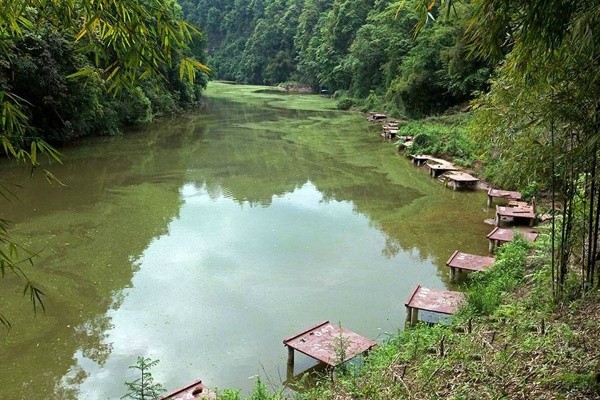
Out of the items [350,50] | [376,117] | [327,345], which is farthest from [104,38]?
[350,50]

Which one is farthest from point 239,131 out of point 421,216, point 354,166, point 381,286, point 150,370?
point 150,370

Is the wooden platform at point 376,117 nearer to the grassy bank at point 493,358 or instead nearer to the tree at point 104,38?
the grassy bank at point 493,358

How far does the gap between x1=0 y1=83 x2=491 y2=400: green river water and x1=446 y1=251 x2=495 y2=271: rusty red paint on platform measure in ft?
1.09

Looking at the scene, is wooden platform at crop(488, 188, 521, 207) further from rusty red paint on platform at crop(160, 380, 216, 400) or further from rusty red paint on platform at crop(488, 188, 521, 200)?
rusty red paint on platform at crop(160, 380, 216, 400)

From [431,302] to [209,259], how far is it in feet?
11.2

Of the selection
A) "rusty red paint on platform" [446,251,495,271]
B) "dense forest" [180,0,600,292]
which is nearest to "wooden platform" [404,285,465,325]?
"rusty red paint on platform" [446,251,495,271]

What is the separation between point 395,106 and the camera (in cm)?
2467

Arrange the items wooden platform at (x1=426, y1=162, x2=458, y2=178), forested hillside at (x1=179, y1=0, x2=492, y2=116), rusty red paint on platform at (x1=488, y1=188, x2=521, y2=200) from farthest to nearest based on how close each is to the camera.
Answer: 1. forested hillside at (x1=179, y1=0, x2=492, y2=116)
2. wooden platform at (x1=426, y1=162, x2=458, y2=178)
3. rusty red paint on platform at (x1=488, y1=188, x2=521, y2=200)

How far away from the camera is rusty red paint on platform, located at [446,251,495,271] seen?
6434 mm

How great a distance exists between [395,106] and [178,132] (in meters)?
10.5

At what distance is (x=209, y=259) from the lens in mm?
7469

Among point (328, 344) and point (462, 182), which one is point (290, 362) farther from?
point (462, 182)

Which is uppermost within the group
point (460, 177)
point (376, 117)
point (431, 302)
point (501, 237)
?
point (376, 117)

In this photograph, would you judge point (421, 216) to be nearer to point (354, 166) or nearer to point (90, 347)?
point (354, 166)
